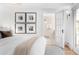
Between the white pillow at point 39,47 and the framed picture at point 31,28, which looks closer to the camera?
the white pillow at point 39,47

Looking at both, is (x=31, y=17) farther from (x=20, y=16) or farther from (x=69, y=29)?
(x=69, y=29)

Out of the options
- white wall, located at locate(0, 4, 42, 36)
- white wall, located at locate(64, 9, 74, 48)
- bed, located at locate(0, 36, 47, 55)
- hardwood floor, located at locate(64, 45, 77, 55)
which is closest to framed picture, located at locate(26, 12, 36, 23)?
white wall, located at locate(0, 4, 42, 36)

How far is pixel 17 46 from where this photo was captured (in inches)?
58.8

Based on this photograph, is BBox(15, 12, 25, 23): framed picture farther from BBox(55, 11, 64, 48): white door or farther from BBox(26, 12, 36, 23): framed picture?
BBox(55, 11, 64, 48): white door

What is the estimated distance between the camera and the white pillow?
1.49 meters

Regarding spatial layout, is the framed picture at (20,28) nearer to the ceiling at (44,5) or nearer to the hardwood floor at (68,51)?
the ceiling at (44,5)

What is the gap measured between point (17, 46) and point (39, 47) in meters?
0.26

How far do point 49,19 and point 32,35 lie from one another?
0.94 feet

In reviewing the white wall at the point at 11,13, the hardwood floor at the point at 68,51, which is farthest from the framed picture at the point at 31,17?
the hardwood floor at the point at 68,51

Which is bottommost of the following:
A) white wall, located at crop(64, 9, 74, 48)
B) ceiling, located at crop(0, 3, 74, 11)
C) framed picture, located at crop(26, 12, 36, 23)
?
white wall, located at crop(64, 9, 74, 48)

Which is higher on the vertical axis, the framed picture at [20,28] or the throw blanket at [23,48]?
the framed picture at [20,28]

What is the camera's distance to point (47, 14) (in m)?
1.57

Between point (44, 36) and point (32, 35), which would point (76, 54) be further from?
point (32, 35)

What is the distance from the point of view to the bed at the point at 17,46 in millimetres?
1473
